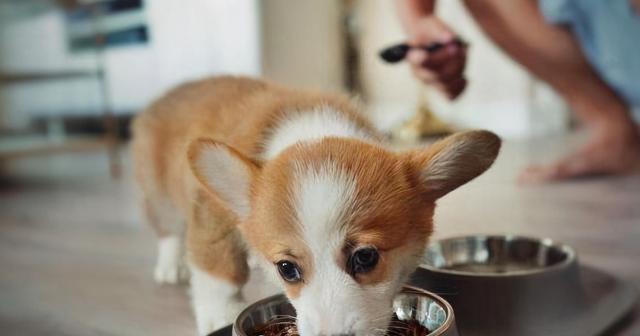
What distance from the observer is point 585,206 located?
1793mm

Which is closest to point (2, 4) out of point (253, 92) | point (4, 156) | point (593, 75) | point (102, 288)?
point (4, 156)

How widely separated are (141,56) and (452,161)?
3.06ft

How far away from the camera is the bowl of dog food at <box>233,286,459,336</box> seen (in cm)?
82

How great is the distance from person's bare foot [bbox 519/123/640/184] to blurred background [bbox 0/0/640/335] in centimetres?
7

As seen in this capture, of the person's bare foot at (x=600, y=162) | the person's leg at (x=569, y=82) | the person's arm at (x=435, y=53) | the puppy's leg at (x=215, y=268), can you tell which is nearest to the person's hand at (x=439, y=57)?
the person's arm at (x=435, y=53)

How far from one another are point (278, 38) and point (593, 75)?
121 centimetres

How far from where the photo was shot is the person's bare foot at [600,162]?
7.08 ft

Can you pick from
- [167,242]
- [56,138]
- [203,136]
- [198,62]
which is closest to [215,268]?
[203,136]

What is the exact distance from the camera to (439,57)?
0.99 metres

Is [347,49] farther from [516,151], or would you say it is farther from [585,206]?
[585,206]

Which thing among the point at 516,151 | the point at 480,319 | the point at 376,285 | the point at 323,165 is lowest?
the point at 516,151

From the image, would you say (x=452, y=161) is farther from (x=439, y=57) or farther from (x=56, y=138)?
(x=56, y=138)

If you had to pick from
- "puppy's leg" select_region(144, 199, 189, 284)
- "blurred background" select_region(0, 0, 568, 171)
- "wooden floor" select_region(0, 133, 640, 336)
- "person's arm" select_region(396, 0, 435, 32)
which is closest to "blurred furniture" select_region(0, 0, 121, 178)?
"blurred background" select_region(0, 0, 568, 171)

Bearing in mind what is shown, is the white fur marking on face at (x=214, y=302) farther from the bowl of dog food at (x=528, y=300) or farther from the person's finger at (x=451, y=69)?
the person's finger at (x=451, y=69)
